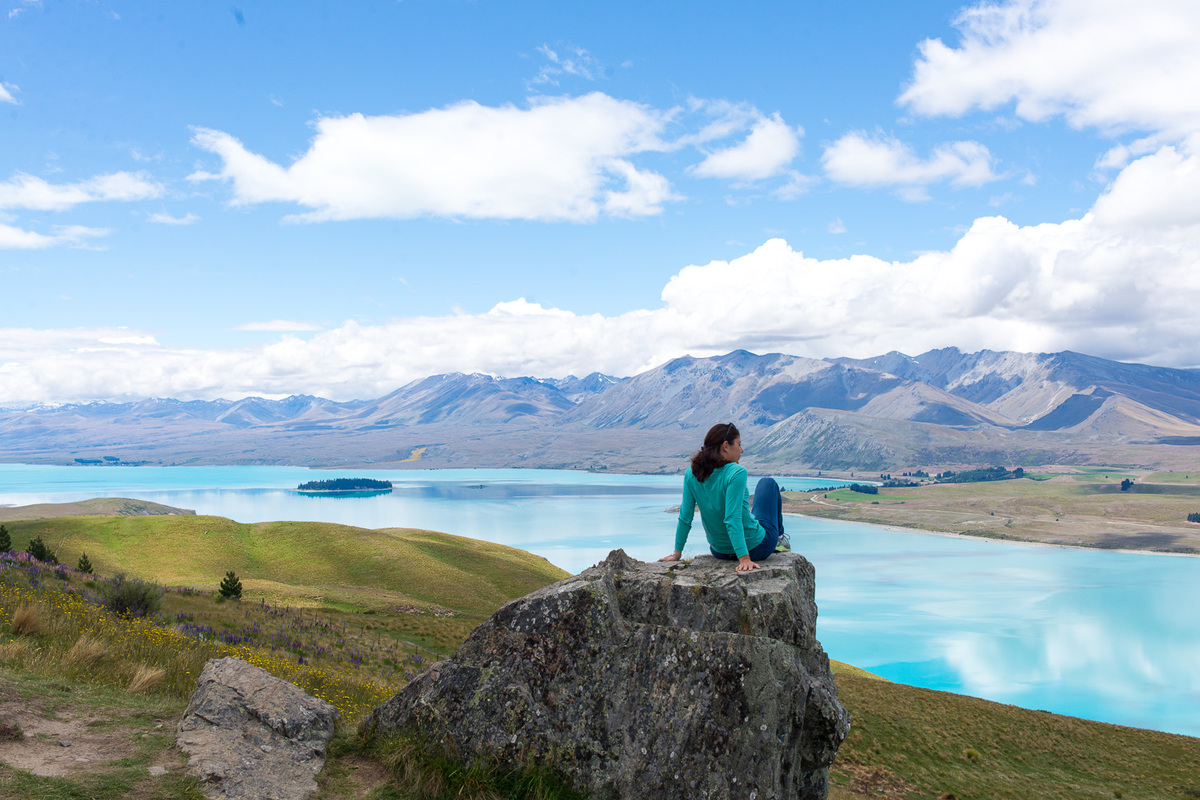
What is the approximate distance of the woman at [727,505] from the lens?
31.9ft

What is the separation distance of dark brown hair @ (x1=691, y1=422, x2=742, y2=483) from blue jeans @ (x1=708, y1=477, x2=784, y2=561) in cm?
125

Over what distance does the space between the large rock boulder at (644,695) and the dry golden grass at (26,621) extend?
7227 millimetres

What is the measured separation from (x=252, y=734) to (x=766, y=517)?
8105 millimetres

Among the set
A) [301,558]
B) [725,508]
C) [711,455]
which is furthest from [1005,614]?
[711,455]

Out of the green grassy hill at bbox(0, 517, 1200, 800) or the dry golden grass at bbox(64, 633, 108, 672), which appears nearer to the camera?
the green grassy hill at bbox(0, 517, 1200, 800)

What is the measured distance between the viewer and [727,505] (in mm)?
9852

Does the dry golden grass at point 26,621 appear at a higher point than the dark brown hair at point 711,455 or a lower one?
lower

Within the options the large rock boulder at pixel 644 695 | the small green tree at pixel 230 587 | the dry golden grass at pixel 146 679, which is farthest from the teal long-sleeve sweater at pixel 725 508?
the small green tree at pixel 230 587

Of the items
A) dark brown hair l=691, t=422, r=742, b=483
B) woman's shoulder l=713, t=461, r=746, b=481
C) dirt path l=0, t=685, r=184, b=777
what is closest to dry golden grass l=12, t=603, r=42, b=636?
dirt path l=0, t=685, r=184, b=777

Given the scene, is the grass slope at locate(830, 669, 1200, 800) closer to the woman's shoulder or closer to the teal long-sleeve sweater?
the teal long-sleeve sweater

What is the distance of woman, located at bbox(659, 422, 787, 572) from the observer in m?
9.73

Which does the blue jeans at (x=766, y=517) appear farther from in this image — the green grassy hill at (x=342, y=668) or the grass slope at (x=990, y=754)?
the grass slope at (x=990, y=754)

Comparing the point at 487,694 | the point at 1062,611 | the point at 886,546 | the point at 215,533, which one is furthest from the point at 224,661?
the point at 886,546

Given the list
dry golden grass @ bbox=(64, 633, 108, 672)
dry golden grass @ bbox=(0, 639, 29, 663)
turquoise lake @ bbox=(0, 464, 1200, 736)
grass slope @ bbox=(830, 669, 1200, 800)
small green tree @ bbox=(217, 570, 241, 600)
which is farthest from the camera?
turquoise lake @ bbox=(0, 464, 1200, 736)
